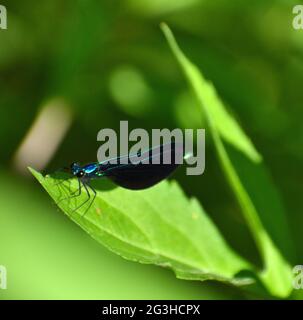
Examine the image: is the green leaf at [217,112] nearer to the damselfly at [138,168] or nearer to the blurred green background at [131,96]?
the damselfly at [138,168]

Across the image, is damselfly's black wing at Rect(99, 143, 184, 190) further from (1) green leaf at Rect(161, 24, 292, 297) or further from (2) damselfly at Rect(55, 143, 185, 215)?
(1) green leaf at Rect(161, 24, 292, 297)

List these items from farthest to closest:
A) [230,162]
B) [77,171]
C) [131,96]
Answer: [131,96] < [230,162] < [77,171]

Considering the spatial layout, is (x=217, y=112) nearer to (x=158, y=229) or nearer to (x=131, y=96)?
(x=158, y=229)

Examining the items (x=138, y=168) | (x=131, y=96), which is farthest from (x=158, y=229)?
(x=131, y=96)
